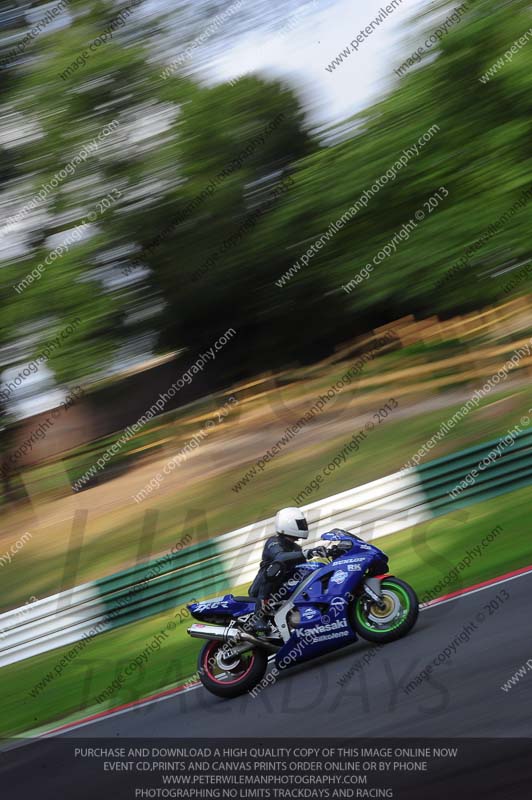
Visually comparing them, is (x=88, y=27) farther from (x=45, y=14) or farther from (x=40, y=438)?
(x=40, y=438)

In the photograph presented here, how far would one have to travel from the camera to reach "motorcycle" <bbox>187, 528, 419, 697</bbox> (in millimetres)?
6797

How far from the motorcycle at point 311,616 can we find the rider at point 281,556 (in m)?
0.03

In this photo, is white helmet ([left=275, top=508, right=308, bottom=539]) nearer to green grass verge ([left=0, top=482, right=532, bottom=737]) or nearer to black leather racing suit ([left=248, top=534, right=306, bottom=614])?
black leather racing suit ([left=248, top=534, right=306, bottom=614])

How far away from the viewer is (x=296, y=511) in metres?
7.06

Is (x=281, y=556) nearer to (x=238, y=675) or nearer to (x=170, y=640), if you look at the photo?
(x=238, y=675)

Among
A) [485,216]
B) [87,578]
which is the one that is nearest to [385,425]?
[485,216]

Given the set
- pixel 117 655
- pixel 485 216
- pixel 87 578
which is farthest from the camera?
pixel 485 216

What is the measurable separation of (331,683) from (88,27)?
50.9 ft

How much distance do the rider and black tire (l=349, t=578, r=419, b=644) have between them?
0.56 meters

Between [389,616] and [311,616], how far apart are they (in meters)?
0.60
